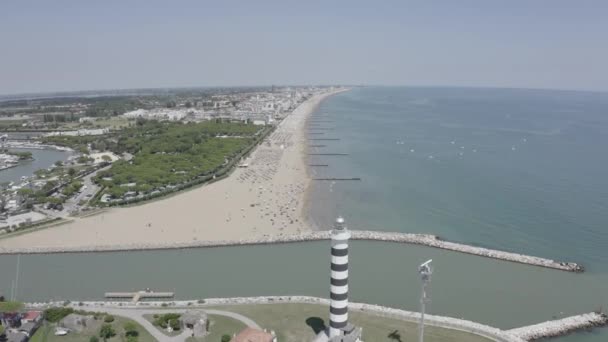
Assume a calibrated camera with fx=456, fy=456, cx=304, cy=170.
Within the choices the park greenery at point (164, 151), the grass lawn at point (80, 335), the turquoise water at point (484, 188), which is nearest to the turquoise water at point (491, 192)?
the turquoise water at point (484, 188)

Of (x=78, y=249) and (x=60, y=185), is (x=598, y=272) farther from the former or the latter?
(x=60, y=185)

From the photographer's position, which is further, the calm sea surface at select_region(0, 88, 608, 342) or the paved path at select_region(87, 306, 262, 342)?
the calm sea surface at select_region(0, 88, 608, 342)

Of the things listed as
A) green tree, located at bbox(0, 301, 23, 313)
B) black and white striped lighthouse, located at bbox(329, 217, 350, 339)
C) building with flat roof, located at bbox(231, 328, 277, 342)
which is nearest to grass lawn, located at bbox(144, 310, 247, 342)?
building with flat roof, located at bbox(231, 328, 277, 342)

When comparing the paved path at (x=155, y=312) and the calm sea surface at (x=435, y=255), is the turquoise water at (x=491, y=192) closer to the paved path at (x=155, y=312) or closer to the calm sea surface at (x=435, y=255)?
the calm sea surface at (x=435, y=255)

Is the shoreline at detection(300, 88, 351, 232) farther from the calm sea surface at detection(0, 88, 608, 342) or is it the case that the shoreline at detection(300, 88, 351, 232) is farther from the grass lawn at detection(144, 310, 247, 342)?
the grass lawn at detection(144, 310, 247, 342)

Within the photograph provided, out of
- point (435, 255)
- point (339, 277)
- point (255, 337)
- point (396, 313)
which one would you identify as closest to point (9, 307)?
point (255, 337)
